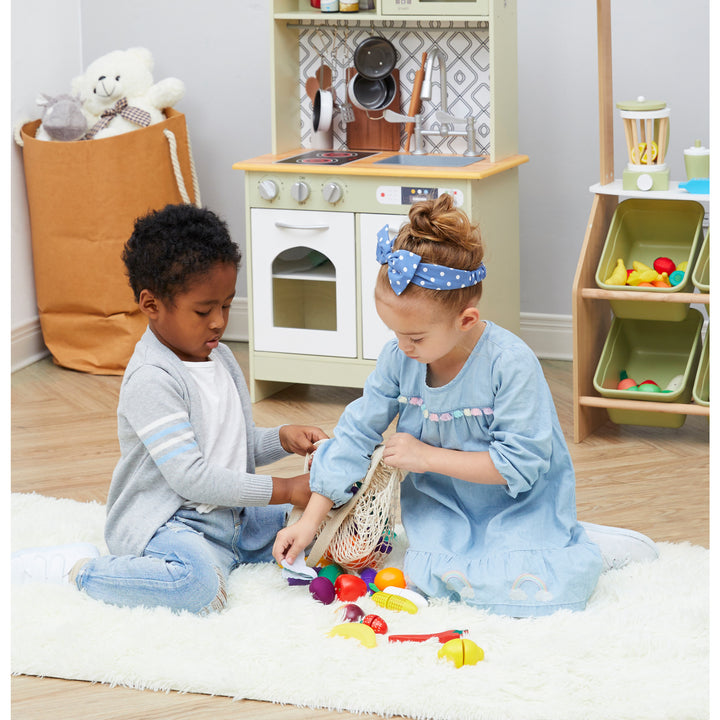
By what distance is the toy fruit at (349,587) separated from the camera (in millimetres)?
1853

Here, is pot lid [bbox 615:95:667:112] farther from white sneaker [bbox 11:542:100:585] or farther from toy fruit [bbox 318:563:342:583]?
white sneaker [bbox 11:542:100:585]

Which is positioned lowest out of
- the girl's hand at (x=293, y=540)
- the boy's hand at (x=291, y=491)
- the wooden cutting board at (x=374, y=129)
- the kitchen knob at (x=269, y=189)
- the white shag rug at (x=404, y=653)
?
the white shag rug at (x=404, y=653)

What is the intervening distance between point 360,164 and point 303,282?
1.18ft

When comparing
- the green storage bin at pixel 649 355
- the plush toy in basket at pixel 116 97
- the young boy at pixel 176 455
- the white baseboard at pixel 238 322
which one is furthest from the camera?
the white baseboard at pixel 238 322

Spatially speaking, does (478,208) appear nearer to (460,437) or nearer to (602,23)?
(602,23)

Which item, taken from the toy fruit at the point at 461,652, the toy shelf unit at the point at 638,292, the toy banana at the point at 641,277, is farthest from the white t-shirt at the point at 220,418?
the toy banana at the point at 641,277

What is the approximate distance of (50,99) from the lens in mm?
3414

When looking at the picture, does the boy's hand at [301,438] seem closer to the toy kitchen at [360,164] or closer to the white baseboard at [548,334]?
the toy kitchen at [360,164]

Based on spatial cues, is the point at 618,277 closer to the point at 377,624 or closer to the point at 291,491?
the point at 291,491

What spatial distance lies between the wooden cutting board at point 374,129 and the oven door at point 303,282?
1.46ft

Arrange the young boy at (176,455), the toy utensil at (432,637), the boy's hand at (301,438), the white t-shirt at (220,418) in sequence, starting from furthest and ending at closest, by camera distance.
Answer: the boy's hand at (301,438), the white t-shirt at (220,418), the young boy at (176,455), the toy utensil at (432,637)

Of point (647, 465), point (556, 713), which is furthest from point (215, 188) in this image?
point (556, 713)

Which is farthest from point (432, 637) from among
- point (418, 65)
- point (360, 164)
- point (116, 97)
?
point (116, 97)

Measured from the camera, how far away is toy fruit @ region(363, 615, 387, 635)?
1.74 m
